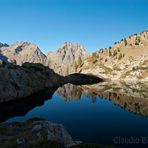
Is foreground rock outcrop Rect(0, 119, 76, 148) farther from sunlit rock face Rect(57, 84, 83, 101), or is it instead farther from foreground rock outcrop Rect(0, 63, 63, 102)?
sunlit rock face Rect(57, 84, 83, 101)

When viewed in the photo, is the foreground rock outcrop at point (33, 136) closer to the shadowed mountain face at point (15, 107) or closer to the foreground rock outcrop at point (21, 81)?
the shadowed mountain face at point (15, 107)

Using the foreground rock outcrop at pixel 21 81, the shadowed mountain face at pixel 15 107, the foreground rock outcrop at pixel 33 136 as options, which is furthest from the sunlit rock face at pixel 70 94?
the foreground rock outcrop at pixel 33 136

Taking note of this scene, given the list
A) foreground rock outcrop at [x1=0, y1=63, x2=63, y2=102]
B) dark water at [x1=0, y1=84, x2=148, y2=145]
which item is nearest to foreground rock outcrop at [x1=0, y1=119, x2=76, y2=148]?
dark water at [x1=0, y1=84, x2=148, y2=145]

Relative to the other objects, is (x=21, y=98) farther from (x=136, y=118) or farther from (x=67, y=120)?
(x=136, y=118)

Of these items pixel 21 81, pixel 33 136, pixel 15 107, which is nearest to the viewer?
pixel 33 136

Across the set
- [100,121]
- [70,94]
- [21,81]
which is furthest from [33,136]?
[70,94]

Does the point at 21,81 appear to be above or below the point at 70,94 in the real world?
above

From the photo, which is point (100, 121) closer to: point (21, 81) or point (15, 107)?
point (15, 107)

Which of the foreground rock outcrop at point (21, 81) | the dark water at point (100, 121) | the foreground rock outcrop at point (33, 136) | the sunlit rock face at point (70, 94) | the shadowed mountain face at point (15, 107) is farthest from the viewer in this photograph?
the sunlit rock face at point (70, 94)

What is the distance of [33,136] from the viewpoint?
3472 centimetres

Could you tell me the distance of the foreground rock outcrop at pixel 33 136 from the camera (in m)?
31.7

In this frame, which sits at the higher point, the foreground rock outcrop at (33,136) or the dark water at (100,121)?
the foreground rock outcrop at (33,136)

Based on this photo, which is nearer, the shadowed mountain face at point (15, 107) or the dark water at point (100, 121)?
the dark water at point (100, 121)

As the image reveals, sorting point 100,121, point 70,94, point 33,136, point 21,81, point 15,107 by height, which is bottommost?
point 100,121
